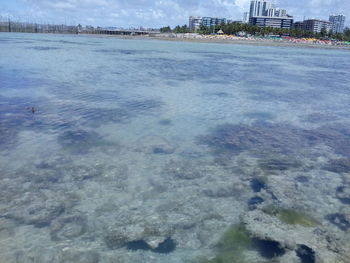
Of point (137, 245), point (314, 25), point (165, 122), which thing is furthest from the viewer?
point (314, 25)

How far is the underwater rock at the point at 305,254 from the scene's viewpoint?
5.03 metres

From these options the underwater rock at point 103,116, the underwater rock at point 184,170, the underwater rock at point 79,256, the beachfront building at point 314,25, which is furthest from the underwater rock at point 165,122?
the beachfront building at point 314,25

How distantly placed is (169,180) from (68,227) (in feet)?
8.65

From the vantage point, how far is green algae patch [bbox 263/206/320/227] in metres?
5.96

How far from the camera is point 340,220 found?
6.09 metres

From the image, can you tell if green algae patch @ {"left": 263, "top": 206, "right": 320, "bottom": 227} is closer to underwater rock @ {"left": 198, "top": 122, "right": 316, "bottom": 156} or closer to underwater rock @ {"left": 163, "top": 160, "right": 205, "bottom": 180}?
underwater rock @ {"left": 163, "top": 160, "right": 205, "bottom": 180}

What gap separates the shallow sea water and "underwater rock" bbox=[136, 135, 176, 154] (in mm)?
32

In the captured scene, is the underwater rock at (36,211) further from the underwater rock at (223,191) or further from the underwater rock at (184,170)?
the underwater rock at (223,191)

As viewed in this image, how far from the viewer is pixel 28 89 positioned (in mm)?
16297

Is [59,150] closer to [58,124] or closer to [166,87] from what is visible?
[58,124]

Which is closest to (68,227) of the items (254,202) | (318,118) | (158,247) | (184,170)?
(158,247)

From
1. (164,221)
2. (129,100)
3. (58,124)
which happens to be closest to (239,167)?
(164,221)

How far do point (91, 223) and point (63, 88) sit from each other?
12.7m

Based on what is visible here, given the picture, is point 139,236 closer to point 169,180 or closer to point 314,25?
point 169,180
